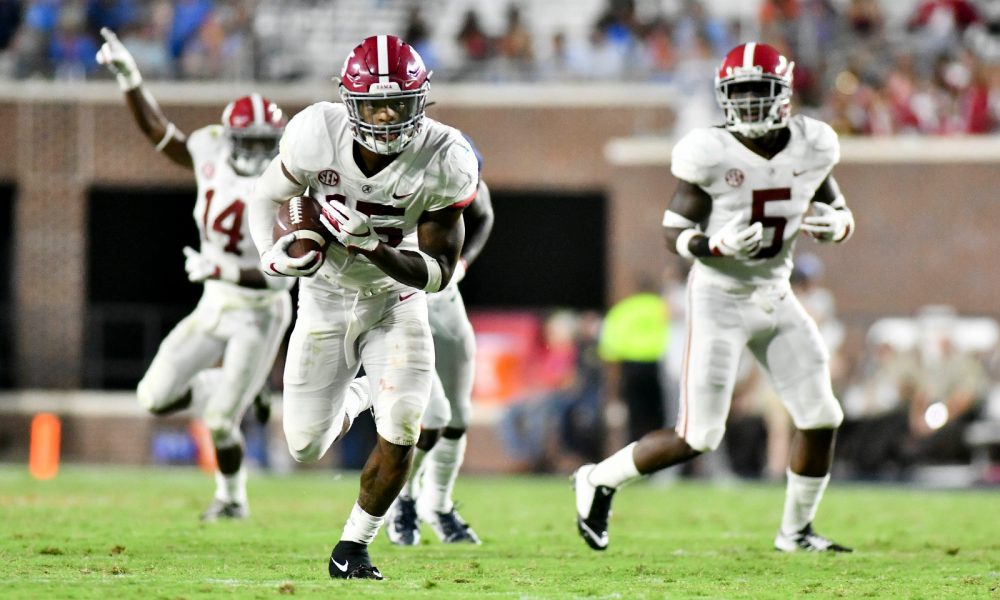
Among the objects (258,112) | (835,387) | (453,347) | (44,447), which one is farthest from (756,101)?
(44,447)

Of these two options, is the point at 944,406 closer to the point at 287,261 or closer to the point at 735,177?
the point at 735,177

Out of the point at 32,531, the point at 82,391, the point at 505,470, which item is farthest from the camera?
the point at 82,391

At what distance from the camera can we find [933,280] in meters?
15.5

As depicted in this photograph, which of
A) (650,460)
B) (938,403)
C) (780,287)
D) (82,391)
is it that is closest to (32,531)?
(650,460)

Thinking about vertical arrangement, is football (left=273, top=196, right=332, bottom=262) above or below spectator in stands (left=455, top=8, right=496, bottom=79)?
below

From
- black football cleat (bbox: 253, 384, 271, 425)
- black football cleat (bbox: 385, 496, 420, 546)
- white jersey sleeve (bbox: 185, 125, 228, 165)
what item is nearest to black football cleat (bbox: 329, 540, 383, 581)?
black football cleat (bbox: 385, 496, 420, 546)

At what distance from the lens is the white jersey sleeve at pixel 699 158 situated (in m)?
6.91

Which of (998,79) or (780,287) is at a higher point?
(998,79)

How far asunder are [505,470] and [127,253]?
5.62 meters

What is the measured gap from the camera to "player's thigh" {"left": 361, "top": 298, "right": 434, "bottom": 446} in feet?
19.0

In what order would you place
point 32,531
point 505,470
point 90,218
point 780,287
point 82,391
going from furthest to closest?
point 90,218, point 82,391, point 505,470, point 32,531, point 780,287

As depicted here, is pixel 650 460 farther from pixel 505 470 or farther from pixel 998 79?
pixel 998 79

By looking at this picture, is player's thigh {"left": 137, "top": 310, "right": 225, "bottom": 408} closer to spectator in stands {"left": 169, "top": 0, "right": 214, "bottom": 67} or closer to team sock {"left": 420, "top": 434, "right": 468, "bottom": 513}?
team sock {"left": 420, "top": 434, "right": 468, "bottom": 513}

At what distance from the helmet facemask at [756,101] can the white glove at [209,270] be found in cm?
276
